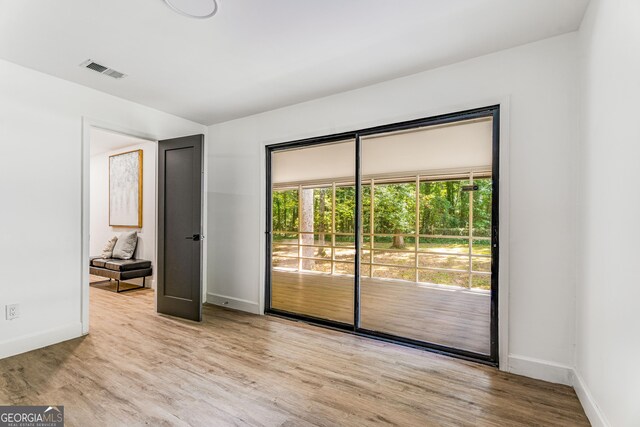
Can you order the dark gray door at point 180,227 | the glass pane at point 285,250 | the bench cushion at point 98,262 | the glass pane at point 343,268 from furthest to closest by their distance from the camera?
the glass pane at point 285,250 → the glass pane at point 343,268 → the bench cushion at point 98,262 → the dark gray door at point 180,227

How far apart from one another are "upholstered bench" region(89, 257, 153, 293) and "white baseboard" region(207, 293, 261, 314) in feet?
4.76

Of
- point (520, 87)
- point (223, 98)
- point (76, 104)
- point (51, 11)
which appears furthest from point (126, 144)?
point (520, 87)

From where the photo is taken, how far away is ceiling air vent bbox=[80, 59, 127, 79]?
268 centimetres

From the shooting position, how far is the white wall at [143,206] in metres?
5.30

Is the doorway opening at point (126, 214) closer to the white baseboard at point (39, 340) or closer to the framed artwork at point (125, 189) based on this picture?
the framed artwork at point (125, 189)

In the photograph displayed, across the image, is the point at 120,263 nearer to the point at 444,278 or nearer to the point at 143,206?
the point at 143,206

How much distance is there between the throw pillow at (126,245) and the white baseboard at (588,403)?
19.3 feet

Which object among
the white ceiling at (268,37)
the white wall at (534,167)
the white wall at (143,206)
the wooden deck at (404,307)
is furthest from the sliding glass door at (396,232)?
the white wall at (143,206)

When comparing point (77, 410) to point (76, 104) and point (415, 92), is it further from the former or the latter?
point (415, 92)

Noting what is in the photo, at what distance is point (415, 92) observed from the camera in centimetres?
288

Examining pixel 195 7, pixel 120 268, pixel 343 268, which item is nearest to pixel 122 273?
pixel 120 268

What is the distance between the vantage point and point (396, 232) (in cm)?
612

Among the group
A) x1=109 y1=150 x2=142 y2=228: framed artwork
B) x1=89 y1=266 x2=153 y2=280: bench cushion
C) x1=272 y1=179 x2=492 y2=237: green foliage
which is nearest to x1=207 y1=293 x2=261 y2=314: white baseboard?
x1=89 y1=266 x2=153 y2=280: bench cushion

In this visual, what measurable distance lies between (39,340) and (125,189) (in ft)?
11.2
